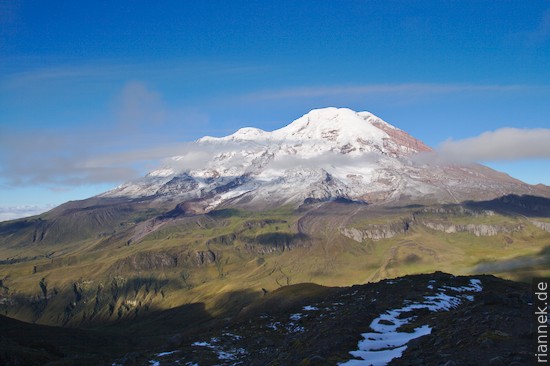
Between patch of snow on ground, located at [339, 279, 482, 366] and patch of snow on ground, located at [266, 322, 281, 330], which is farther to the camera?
patch of snow on ground, located at [266, 322, 281, 330]

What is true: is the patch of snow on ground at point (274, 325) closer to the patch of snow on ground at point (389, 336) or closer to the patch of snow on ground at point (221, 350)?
the patch of snow on ground at point (221, 350)

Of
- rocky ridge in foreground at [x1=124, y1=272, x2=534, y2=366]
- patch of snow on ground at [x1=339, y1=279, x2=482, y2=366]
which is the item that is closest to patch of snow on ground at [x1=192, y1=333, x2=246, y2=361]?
rocky ridge in foreground at [x1=124, y1=272, x2=534, y2=366]

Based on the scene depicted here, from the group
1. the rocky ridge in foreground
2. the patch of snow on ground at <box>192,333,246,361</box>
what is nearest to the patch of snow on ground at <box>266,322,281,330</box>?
the rocky ridge in foreground

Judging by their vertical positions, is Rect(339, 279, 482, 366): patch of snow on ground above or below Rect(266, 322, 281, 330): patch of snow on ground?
above

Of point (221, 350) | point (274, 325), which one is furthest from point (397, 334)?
point (274, 325)

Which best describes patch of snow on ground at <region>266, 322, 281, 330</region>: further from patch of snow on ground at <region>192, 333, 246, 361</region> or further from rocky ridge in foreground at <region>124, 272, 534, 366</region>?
patch of snow on ground at <region>192, 333, 246, 361</region>

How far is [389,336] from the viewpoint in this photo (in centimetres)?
3020

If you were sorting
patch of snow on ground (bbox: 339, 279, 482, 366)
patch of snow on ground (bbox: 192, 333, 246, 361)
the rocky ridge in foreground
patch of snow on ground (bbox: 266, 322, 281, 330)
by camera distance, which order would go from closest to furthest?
the rocky ridge in foreground, patch of snow on ground (bbox: 339, 279, 482, 366), patch of snow on ground (bbox: 192, 333, 246, 361), patch of snow on ground (bbox: 266, 322, 281, 330)

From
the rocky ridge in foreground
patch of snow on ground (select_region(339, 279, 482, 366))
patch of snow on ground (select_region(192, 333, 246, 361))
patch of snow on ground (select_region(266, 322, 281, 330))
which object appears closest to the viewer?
the rocky ridge in foreground

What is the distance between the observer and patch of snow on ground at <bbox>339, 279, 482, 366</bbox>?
24.3m

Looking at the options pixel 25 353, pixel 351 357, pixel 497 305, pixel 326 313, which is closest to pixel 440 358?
pixel 351 357

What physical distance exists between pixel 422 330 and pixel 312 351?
800 centimetres

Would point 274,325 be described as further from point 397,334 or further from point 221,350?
point 397,334

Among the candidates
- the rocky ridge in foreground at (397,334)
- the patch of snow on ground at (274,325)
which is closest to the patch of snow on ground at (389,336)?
the rocky ridge in foreground at (397,334)
